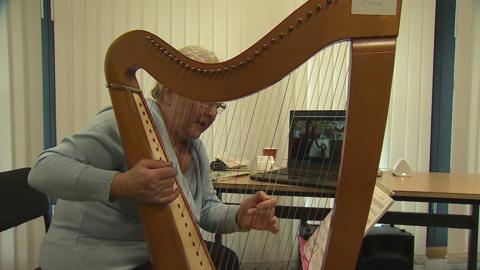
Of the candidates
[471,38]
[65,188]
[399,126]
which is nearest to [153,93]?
[65,188]

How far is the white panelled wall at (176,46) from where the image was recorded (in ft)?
6.67

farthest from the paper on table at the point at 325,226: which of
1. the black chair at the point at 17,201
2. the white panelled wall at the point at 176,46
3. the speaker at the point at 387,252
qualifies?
the white panelled wall at the point at 176,46

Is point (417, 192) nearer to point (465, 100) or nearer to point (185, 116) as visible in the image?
point (185, 116)

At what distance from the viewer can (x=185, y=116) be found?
0.98 metres

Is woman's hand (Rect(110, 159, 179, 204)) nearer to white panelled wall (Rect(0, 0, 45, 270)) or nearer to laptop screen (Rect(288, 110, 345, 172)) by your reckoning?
laptop screen (Rect(288, 110, 345, 172))

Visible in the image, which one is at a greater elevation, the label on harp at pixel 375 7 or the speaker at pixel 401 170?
the label on harp at pixel 375 7

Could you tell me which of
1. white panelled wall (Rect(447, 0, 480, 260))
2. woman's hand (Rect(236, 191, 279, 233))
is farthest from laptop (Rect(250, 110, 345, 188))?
white panelled wall (Rect(447, 0, 480, 260))

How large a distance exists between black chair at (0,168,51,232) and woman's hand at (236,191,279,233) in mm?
798

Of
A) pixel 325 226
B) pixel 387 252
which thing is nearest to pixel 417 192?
pixel 387 252

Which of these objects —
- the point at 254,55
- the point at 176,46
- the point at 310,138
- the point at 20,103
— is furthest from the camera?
the point at 176,46

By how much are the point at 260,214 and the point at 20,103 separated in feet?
5.74

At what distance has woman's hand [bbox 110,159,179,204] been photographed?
705 millimetres

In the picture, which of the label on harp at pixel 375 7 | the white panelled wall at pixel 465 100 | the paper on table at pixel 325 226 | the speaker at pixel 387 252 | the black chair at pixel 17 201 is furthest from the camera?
the white panelled wall at pixel 465 100

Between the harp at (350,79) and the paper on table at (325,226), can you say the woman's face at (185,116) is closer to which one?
the harp at (350,79)
